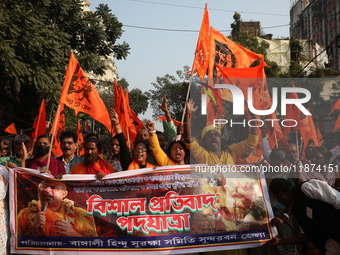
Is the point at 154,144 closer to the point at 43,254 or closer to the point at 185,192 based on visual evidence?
the point at 185,192

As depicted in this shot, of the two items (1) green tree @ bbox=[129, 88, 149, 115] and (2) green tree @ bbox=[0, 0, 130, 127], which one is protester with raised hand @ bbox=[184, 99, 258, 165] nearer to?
(2) green tree @ bbox=[0, 0, 130, 127]

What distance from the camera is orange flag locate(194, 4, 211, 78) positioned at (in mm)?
8414

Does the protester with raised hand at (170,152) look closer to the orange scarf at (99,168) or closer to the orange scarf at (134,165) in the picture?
the orange scarf at (134,165)

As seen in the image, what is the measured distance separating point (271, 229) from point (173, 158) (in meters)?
1.34

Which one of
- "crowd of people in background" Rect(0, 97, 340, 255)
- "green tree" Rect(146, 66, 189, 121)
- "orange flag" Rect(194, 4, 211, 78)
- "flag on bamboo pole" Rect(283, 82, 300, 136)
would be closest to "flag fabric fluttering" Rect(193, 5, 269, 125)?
"orange flag" Rect(194, 4, 211, 78)

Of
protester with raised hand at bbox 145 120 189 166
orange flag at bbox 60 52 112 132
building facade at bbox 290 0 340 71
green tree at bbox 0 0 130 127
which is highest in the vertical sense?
building facade at bbox 290 0 340 71

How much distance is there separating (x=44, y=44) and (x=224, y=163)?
428 inches

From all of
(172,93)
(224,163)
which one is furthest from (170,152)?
(172,93)

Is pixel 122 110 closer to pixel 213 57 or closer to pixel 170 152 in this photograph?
pixel 213 57

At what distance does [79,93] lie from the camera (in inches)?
253

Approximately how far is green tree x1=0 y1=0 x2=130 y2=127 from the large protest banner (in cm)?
909

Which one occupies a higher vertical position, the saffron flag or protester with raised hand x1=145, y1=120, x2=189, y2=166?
the saffron flag

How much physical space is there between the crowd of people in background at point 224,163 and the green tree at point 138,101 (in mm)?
39517

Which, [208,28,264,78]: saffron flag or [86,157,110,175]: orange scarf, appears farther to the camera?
[208,28,264,78]: saffron flag
